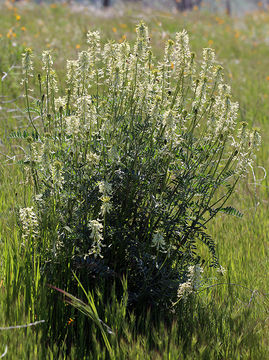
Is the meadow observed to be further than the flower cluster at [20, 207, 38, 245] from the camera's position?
No

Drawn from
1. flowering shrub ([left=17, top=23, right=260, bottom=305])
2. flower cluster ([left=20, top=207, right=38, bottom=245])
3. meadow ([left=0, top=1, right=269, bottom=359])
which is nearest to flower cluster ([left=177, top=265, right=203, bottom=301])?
flowering shrub ([left=17, top=23, right=260, bottom=305])

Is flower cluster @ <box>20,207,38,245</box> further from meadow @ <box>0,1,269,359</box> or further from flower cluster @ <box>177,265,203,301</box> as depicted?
flower cluster @ <box>177,265,203,301</box>

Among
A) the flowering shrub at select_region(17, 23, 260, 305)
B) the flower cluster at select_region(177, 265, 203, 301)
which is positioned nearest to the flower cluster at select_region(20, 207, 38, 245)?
the flowering shrub at select_region(17, 23, 260, 305)

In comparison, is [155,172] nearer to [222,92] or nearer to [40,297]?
[222,92]

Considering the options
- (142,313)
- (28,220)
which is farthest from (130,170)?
(142,313)

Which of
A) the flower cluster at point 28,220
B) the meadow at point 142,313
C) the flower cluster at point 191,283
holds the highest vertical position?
the flower cluster at point 28,220

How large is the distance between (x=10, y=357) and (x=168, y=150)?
3.78ft

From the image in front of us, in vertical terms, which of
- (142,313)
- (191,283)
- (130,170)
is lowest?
(142,313)

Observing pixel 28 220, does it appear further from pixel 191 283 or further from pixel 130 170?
pixel 191 283

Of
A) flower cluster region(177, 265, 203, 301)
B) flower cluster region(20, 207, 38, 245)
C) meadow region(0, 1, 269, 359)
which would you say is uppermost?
flower cluster region(20, 207, 38, 245)

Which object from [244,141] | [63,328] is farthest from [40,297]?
[244,141]

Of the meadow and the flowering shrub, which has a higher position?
the flowering shrub

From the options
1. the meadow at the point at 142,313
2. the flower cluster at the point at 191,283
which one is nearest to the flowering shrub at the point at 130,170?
the flower cluster at the point at 191,283

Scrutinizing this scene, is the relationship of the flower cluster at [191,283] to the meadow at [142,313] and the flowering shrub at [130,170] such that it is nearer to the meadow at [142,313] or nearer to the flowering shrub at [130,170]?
the flowering shrub at [130,170]
